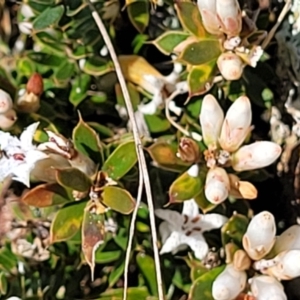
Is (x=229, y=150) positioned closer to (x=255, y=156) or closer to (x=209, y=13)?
(x=255, y=156)

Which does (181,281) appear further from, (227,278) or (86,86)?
(86,86)

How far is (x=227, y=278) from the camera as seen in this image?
102 centimetres

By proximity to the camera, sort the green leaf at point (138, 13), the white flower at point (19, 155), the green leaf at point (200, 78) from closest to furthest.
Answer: the white flower at point (19, 155) < the green leaf at point (200, 78) < the green leaf at point (138, 13)

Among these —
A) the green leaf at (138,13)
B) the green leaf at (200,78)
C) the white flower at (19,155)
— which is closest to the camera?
the white flower at (19,155)

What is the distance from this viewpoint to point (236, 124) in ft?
3.34

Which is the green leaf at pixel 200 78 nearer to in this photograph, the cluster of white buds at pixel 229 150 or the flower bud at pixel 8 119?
the cluster of white buds at pixel 229 150

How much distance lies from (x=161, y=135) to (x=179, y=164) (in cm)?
11

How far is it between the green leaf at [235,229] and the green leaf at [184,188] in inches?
2.5

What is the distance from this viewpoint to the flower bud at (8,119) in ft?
3.47

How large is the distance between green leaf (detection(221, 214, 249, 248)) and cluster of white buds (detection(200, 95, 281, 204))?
30 millimetres

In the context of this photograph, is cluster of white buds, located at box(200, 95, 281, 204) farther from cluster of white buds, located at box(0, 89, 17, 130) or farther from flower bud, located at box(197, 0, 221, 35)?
cluster of white buds, located at box(0, 89, 17, 130)

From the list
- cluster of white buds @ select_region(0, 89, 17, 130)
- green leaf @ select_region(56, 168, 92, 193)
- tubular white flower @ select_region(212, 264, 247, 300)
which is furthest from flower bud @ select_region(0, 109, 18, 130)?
tubular white flower @ select_region(212, 264, 247, 300)

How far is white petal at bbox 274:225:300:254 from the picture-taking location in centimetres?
104

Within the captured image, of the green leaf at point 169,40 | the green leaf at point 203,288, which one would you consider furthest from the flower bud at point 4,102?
the green leaf at point 203,288
